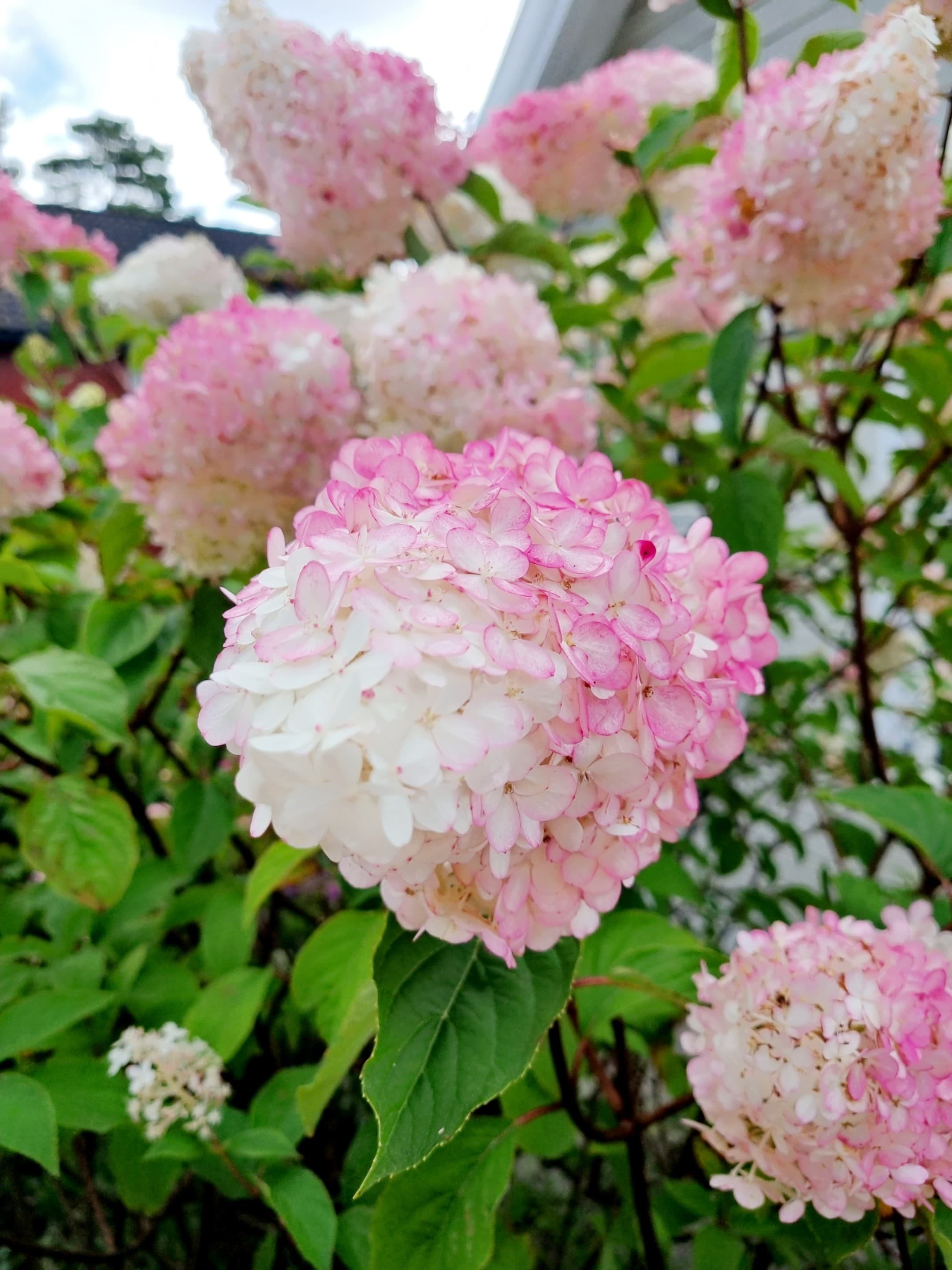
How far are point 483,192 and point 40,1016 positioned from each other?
35.8 inches

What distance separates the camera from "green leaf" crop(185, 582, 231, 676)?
0.71 m

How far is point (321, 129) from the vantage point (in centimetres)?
69

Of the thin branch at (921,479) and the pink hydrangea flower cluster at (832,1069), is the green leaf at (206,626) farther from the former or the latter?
the thin branch at (921,479)

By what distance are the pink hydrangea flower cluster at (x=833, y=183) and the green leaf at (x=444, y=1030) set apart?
57 centimetres

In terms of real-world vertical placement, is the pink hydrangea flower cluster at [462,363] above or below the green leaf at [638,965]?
above

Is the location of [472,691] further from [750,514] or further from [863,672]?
[863,672]

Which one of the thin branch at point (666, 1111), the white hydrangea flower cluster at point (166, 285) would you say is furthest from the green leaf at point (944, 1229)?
the white hydrangea flower cluster at point (166, 285)

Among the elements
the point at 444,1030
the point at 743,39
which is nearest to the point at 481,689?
the point at 444,1030

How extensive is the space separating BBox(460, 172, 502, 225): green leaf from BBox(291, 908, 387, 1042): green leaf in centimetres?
78

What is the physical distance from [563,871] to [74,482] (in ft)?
3.76

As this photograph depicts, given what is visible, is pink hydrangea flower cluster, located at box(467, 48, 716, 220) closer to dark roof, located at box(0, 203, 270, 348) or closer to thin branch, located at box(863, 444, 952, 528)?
thin branch, located at box(863, 444, 952, 528)

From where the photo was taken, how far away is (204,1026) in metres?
0.61

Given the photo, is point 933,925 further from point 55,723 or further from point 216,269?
point 216,269

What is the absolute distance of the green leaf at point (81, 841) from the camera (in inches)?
24.8
